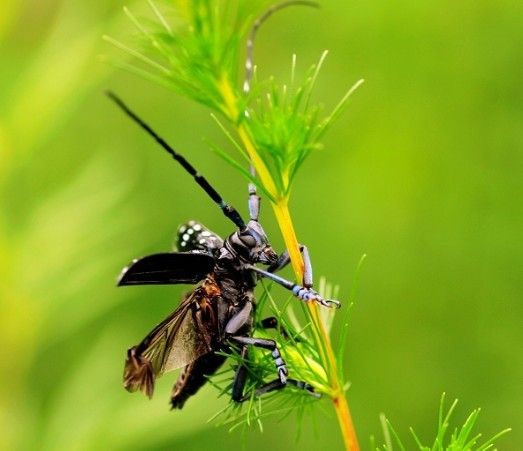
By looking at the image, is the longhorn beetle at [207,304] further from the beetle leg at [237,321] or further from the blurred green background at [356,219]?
the blurred green background at [356,219]

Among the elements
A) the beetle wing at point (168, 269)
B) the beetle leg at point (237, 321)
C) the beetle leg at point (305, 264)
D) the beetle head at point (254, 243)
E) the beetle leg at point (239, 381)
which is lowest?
the beetle leg at point (239, 381)

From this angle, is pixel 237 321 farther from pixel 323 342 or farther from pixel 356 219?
pixel 356 219

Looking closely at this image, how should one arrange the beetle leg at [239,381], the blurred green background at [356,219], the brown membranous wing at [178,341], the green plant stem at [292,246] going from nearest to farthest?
the green plant stem at [292,246], the beetle leg at [239,381], the brown membranous wing at [178,341], the blurred green background at [356,219]

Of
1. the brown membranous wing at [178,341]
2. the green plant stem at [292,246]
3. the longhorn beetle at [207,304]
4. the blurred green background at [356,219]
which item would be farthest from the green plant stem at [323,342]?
the blurred green background at [356,219]

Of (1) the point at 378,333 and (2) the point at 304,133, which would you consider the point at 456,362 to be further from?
(2) the point at 304,133

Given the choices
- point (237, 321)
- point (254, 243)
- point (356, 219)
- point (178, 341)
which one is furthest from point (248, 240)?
point (356, 219)

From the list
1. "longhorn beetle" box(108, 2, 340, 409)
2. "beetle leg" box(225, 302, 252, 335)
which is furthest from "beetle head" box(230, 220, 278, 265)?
"beetle leg" box(225, 302, 252, 335)

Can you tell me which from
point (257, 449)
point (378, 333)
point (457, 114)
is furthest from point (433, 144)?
point (257, 449)
